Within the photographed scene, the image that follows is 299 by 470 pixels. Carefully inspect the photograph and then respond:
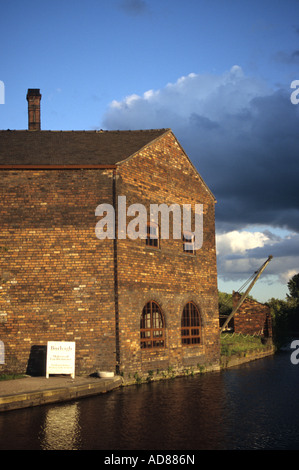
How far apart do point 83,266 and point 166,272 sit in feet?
11.5

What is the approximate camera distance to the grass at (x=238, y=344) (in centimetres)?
2192

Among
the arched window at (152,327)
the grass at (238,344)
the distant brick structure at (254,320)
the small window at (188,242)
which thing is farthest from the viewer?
the distant brick structure at (254,320)

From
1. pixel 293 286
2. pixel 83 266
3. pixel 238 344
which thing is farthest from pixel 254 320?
pixel 293 286

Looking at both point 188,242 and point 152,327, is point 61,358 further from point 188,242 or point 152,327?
point 188,242

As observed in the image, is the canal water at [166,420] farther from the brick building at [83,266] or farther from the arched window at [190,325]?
the arched window at [190,325]

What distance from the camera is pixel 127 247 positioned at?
15.4 metres

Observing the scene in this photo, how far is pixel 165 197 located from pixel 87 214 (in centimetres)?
363

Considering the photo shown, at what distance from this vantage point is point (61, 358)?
44.8ft

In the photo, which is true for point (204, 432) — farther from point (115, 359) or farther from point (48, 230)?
point (48, 230)

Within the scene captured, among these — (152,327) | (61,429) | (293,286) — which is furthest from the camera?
(293,286)

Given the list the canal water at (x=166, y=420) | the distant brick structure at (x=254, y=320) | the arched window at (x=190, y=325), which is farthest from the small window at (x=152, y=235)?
the distant brick structure at (x=254, y=320)

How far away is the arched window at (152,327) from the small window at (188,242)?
310 centimetres

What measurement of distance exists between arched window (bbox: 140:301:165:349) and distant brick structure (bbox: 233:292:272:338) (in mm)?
12771

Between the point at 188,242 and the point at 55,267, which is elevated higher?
the point at 188,242
